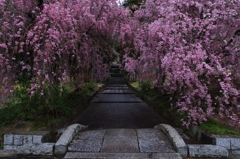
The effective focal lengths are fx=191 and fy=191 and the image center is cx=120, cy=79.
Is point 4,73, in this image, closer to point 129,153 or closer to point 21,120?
point 21,120

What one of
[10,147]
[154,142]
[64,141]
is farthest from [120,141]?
[10,147]

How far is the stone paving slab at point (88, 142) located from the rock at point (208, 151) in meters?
2.00

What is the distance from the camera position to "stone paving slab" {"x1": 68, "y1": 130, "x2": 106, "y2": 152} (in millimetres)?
4156

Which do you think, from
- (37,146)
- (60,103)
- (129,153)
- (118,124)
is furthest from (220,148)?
(60,103)

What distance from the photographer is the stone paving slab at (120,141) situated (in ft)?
13.6

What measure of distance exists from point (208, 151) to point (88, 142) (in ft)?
8.61

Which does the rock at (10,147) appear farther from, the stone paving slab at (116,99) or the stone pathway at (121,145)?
the stone paving slab at (116,99)

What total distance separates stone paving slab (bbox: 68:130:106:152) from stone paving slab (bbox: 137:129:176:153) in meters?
0.96

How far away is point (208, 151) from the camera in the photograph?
13.1 ft

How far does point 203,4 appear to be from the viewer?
232 inches

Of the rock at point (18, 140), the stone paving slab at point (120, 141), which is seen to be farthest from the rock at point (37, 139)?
the stone paving slab at point (120, 141)

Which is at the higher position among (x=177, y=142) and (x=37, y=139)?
(x=177, y=142)

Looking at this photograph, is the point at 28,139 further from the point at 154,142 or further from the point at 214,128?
the point at 214,128

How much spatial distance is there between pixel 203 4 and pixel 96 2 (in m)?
3.97
